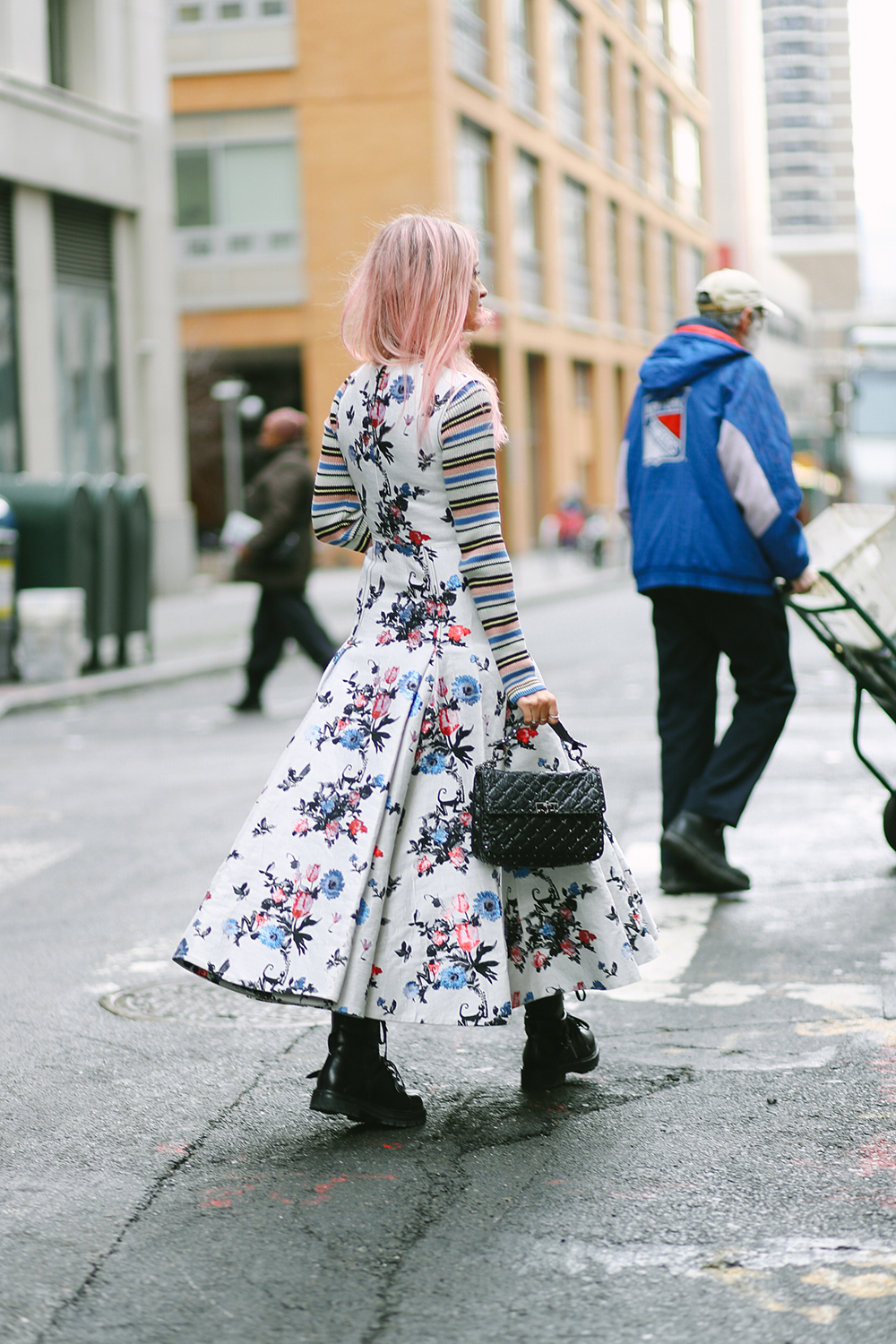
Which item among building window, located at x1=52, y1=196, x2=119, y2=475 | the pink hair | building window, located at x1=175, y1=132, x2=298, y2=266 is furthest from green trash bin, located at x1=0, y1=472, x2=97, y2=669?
building window, located at x1=175, y1=132, x2=298, y2=266

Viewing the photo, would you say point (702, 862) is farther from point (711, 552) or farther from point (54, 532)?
point (54, 532)

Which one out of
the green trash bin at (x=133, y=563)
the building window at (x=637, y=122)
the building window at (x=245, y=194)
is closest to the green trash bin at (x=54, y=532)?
the green trash bin at (x=133, y=563)

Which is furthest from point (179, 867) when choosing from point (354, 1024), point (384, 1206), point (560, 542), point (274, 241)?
point (560, 542)

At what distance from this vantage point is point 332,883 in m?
3.57

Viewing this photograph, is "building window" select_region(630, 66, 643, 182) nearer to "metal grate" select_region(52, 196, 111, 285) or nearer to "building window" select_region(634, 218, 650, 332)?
"building window" select_region(634, 218, 650, 332)

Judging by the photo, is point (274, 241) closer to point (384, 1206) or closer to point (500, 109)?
point (500, 109)

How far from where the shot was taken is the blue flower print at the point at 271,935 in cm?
357

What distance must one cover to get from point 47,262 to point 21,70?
240 centimetres

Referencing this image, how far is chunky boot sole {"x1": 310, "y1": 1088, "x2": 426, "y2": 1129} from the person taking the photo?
3.62m

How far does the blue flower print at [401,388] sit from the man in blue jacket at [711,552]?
220cm

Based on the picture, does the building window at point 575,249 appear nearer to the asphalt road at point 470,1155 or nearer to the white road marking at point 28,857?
Answer: the white road marking at point 28,857

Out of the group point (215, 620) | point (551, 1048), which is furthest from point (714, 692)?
point (215, 620)

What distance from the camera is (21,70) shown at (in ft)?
73.6

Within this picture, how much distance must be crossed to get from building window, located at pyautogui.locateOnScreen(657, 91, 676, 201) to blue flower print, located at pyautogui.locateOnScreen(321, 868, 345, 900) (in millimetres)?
56435
